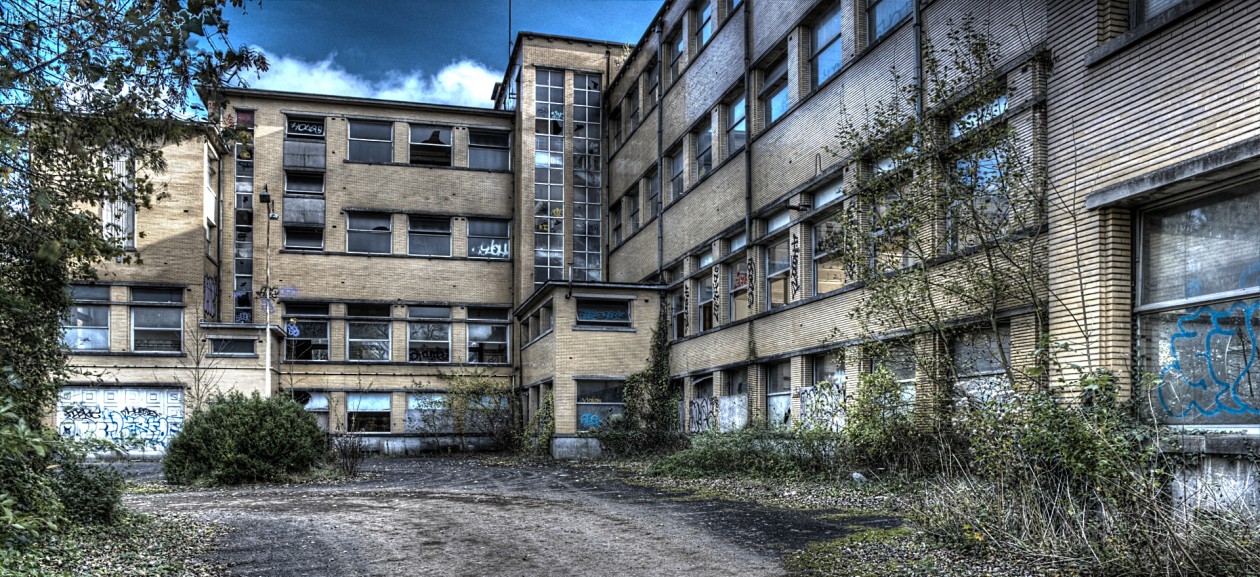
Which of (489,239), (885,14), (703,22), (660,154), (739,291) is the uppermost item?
(703,22)

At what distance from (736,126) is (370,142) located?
17045 mm

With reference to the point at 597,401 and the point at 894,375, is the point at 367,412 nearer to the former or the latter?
the point at 597,401

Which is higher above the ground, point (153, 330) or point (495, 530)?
point (153, 330)

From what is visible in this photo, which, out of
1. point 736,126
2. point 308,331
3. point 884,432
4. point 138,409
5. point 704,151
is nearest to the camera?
point 884,432

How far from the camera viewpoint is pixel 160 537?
35.1 feet

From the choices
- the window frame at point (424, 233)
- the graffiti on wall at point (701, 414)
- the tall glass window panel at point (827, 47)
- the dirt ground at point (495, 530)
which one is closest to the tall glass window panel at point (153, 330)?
the window frame at point (424, 233)

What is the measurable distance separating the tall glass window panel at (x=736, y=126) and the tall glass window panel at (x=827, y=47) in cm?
327

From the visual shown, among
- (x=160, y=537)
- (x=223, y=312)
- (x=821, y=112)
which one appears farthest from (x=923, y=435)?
(x=223, y=312)

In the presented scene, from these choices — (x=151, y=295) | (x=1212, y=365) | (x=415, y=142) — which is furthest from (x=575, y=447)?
(x=1212, y=365)

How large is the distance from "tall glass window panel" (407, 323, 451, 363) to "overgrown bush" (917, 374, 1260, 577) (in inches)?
1115

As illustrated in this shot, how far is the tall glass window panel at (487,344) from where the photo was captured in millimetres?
37250

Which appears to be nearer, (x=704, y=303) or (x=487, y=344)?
(x=704, y=303)

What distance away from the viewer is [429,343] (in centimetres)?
3678

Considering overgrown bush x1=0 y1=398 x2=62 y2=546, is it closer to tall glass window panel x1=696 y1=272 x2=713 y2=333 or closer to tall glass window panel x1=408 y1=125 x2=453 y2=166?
tall glass window panel x1=696 y1=272 x2=713 y2=333
